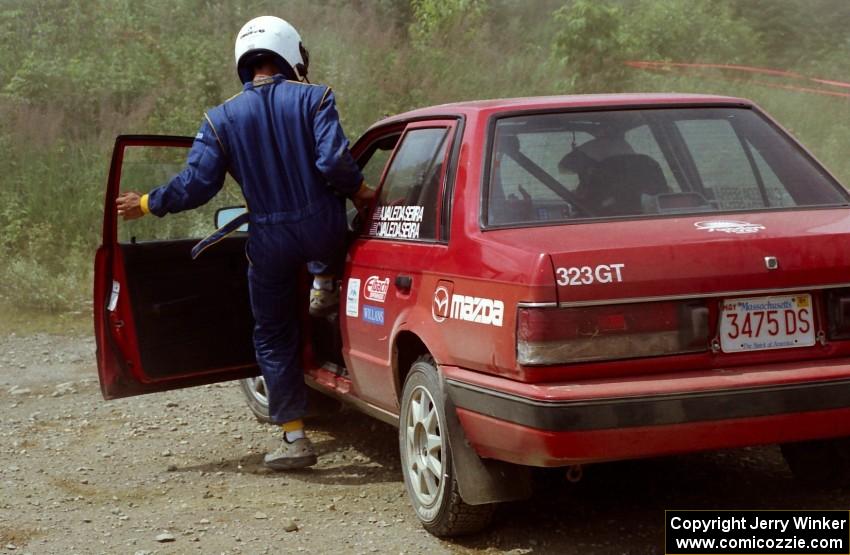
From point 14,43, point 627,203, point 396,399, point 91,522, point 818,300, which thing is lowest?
point 91,522

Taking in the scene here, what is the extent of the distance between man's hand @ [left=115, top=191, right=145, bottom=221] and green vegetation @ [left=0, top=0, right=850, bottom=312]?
506cm

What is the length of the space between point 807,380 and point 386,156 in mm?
2587

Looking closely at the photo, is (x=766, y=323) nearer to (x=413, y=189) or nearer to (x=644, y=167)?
(x=644, y=167)

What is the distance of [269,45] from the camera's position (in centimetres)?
570

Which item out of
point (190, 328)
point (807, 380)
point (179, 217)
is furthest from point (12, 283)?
point (807, 380)

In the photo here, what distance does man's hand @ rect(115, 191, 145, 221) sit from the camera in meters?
5.83

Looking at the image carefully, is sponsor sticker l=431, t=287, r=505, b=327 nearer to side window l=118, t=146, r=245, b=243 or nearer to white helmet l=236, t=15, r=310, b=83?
white helmet l=236, t=15, r=310, b=83

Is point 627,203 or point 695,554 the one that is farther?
point 627,203

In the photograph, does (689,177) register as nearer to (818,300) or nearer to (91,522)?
(818,300)

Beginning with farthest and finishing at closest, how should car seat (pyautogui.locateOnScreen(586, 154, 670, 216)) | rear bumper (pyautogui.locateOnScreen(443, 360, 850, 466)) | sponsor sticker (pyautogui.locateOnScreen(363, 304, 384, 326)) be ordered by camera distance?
1. sponsor sticker (pyautogui.locateOnScreen(363, 304, 384, 326))
2. car seat (pyautogui.locateOnScreen(586, 154, 670, 216))
3. rear bumper (pyautogui.locateOnScreen(443, 360, 850, 466))

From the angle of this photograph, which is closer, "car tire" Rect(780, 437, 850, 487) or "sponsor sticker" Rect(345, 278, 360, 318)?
"car tire" Rect(780, 437, 850, 487)

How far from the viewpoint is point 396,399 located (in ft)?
16.2

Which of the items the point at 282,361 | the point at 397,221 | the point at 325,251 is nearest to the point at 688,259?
the point at 397,221

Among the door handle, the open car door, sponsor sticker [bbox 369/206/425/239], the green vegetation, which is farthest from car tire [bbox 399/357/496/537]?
the green vegetation
